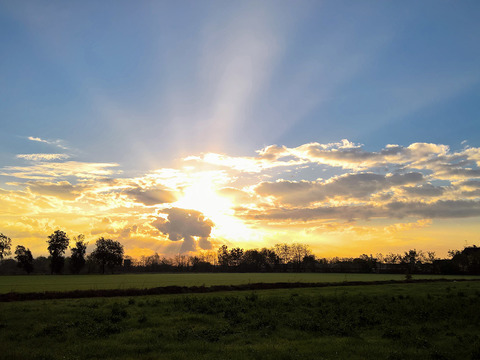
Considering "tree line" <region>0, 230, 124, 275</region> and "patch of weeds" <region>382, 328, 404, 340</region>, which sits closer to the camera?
"patch of weeds" <region>382, 328, 404, 340</region>

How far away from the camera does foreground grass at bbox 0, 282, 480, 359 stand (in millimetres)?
15305

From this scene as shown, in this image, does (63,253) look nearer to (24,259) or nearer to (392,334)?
(24,259)

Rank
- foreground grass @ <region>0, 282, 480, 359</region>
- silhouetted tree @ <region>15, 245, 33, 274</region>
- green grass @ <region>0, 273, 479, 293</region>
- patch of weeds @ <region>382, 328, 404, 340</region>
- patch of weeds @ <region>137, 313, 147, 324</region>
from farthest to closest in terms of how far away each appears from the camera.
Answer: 1. silhouetted tree @ <region>15, 245, 33, 274</region>
2. green grass @ <region>0, 273, 479, 293</region>
3. patch of weeds @ <region>137, 313, 147, 324</region>
4. patch of weeds @ <region>382, 328, 404, 340</region>
5. foreground grass @ <region>0, 282, 480, 359</region>

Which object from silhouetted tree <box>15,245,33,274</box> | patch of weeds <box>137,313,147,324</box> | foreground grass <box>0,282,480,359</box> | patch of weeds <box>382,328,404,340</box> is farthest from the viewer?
silhouetted tree <box>15,245,33,274</box>

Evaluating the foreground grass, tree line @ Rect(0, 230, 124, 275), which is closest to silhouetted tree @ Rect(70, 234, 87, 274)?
tree line @ Rect(0, 230, 124, 275)

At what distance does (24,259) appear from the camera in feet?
485

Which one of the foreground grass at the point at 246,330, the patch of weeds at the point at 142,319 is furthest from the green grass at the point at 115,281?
the patch of weeds at the point at 142,319

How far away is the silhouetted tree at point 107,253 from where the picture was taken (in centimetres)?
16750

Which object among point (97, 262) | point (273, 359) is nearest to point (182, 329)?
point (273, 359)

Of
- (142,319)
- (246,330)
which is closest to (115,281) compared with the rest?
(142,319)

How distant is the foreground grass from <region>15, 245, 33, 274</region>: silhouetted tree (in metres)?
150

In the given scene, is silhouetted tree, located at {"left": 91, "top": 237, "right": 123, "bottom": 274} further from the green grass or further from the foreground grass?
the foreground grass

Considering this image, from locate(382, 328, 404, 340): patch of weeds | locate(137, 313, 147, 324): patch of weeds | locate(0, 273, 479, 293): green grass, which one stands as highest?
locate(137, 313, 147, 324): patch of weeds

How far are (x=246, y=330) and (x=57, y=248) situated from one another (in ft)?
537
